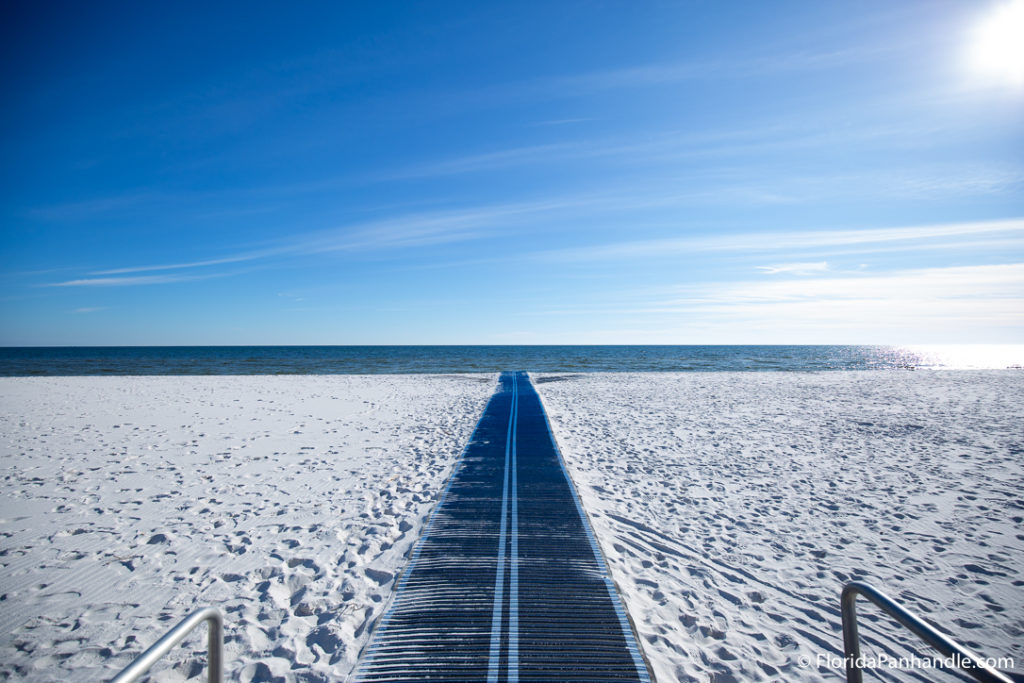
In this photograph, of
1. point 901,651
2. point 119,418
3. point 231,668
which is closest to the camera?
point 231,668

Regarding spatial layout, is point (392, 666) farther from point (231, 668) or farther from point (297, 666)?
point (231, 668)

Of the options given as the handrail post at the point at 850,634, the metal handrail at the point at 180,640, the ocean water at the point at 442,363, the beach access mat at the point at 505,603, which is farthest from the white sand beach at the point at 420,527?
the ocean water at the point at 442,363

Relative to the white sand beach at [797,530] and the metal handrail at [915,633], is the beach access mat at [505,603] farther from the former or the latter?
the metal handrail at [915,633]

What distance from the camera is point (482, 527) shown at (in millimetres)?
6594

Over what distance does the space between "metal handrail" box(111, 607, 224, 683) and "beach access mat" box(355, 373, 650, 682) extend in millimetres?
1427

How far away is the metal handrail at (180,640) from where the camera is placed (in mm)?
2119

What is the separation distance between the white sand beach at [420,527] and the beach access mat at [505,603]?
0.92 feet

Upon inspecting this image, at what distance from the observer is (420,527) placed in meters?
6.74

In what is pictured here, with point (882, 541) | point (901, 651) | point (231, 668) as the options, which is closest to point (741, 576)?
point (901, 651)

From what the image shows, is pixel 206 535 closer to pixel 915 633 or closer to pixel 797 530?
pixel 915 633

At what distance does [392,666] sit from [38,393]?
2902 centimetres

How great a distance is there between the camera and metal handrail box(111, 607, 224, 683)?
2119 millimetres

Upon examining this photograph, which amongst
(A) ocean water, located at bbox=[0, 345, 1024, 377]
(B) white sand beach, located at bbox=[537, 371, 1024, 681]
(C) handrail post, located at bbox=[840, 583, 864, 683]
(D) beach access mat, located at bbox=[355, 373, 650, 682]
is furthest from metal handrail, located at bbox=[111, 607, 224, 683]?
(A) ocean water, located at bbox=[0, 345, 1024, 377]

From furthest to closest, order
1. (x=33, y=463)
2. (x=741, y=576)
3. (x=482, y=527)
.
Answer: (x=33, y=463) → (x=482, y=527) → (x=741, y=576)
